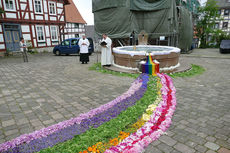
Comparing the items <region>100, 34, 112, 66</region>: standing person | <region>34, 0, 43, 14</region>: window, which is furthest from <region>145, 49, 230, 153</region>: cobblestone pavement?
<region>34, 0, 43, 14</region>: window

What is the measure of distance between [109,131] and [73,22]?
1192 inches

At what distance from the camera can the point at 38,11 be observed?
70.8 ft

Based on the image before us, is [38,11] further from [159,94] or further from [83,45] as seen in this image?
[159,94]

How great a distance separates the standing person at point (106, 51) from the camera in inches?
396

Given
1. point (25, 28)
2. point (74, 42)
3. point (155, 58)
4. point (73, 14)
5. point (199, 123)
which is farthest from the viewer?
point (73, 14)

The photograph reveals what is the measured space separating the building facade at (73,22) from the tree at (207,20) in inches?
836

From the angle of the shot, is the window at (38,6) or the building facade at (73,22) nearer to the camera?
the window at (38,6)

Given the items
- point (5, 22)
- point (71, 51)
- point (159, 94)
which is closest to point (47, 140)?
point (159, 94)

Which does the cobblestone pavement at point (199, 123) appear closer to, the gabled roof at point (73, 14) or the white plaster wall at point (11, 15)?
the white plaster wall at point (11, 15)

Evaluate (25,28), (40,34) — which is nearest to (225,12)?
(40,34)

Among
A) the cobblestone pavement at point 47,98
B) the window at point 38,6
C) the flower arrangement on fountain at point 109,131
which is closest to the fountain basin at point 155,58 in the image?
the cobblestone pavement at point 47,98

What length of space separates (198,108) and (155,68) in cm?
343

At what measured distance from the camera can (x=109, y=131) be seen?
331cm

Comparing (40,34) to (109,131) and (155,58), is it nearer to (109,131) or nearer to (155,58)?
(155,58)
